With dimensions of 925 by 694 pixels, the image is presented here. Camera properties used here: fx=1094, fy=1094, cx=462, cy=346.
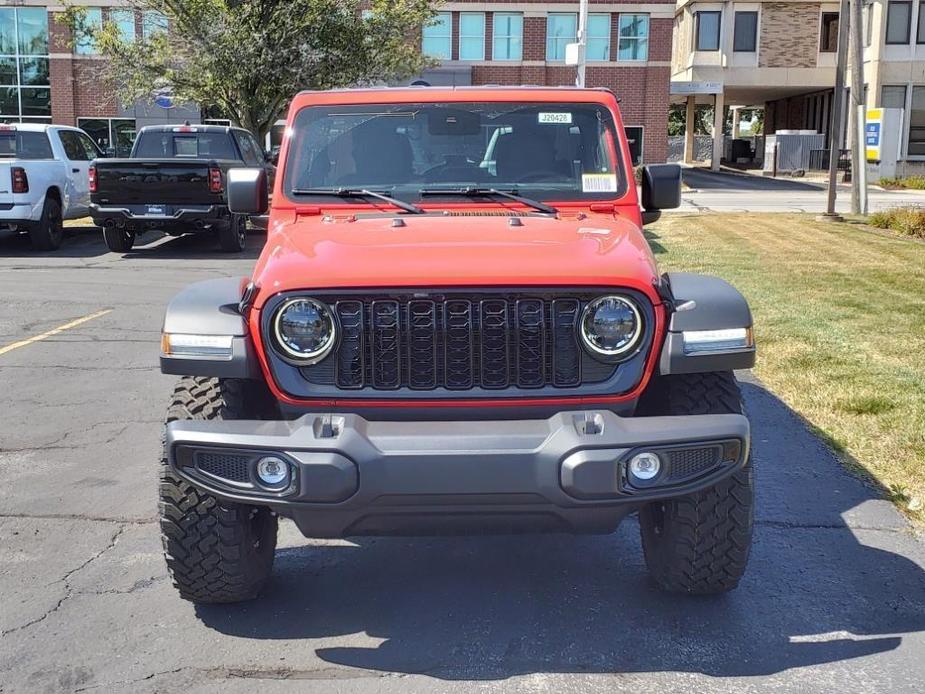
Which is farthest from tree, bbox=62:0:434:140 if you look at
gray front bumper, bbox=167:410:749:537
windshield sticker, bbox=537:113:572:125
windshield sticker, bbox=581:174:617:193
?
gray front bumper, bbox=167:410:749:537

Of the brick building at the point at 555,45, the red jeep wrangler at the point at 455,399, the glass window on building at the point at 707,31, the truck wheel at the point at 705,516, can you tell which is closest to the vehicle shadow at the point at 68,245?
the red jeep wrangler at the point at 455,399

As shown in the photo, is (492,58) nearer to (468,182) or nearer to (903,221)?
(903,221)

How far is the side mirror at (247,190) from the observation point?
197 inches

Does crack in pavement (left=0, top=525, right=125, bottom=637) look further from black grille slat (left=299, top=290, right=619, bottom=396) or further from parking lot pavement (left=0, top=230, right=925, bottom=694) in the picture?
black grille slat (left=299, top=290, right=619, bottom=396)

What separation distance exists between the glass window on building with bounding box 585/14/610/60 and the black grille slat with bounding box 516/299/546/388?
129 feet

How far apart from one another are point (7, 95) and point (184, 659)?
137ft

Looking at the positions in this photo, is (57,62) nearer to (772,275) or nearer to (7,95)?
(7,95)

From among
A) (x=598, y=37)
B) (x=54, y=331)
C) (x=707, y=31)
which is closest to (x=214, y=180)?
(x=54, y=331)

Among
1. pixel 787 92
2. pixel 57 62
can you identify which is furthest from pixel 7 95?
pixel 787 92

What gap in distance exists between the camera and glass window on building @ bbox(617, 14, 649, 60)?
40906mm

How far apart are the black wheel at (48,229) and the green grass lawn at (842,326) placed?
9089 millimetres

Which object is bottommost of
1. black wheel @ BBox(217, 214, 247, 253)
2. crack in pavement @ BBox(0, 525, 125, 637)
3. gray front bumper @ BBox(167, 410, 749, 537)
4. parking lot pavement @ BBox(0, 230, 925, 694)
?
crack in pavement @ BBox(0, 525, 125, 637)

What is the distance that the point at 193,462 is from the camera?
343 centimetres

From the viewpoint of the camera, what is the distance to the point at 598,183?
490cm
